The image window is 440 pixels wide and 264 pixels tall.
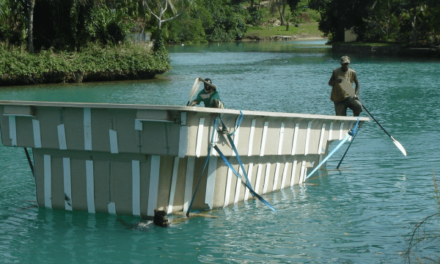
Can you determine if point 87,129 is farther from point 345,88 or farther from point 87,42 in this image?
point 87,42

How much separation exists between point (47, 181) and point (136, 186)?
4.97 feet

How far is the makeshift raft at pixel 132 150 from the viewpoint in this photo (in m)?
7.79

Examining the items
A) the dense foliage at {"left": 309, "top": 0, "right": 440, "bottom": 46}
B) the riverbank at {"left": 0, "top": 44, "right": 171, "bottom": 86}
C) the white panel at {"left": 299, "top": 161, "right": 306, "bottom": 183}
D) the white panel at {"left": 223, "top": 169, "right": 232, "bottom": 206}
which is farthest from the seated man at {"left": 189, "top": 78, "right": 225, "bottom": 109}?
the dense foliage at {"left": 309, "top": 0, "right": 440, "bottom": 46}

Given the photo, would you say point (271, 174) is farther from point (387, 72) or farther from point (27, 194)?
point (387, 72)

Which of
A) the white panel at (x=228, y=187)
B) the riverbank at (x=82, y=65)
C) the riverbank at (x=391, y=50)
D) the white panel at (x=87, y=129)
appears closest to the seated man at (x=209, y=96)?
the white panel at (x=228, y=187)

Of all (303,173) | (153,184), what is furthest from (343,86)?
(153,184)

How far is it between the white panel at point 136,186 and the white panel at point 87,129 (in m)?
0.64

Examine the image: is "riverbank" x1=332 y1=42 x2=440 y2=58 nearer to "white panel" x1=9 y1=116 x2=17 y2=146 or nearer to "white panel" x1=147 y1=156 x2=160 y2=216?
"white panel" x1=147 y1=156 x2=160 y2=216

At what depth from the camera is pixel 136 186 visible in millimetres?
8266

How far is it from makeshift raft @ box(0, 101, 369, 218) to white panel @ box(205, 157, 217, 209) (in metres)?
0.01

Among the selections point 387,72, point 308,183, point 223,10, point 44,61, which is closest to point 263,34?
point 223,10

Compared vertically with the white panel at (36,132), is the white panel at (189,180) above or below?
below

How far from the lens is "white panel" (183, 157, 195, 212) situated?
851 cm

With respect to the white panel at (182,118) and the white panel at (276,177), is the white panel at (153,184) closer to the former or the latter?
the white panel at (182,118)
